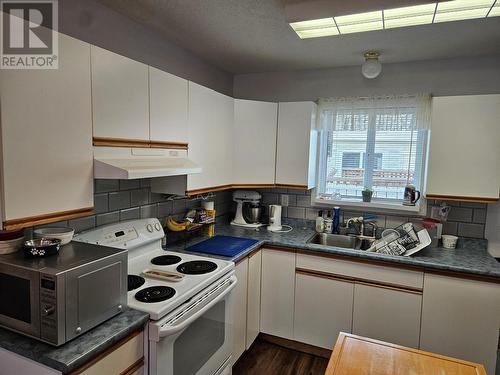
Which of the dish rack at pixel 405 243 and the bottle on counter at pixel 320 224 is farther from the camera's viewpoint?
the bottle on counter at pixel 320 224

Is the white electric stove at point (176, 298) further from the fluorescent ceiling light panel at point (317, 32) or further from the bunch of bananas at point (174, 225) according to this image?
the fluorescent ceiling light panel at point (317, 32)

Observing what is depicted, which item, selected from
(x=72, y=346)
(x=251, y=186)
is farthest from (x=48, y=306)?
(x=251, y=186)

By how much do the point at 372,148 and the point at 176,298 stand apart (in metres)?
2.17

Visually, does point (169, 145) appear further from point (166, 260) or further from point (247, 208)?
point (247, 208)

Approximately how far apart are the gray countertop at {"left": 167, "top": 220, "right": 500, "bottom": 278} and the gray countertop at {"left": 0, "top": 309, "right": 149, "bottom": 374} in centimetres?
93

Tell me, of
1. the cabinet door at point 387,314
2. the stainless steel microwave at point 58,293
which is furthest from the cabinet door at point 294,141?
the stainless steel microwave at point 58,293

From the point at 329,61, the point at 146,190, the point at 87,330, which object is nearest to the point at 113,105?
the point at 146,190

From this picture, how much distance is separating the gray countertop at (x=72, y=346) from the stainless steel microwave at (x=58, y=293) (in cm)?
2

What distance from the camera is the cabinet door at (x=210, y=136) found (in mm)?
2141

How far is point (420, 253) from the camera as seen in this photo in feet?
7.72

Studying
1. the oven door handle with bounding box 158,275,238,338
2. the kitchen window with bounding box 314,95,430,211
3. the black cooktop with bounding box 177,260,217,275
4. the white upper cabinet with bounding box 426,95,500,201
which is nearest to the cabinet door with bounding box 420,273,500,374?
the white upper cabinet with bounding box 426,95,500,201

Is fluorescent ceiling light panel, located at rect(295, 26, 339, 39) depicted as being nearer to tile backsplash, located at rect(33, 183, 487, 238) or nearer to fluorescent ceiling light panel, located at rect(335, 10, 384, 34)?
fluorescent ceiling light panel, located at rect(335, 10, 384, 34)

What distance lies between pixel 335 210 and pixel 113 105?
80.5 inches

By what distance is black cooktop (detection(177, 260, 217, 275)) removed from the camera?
182 centimetres
